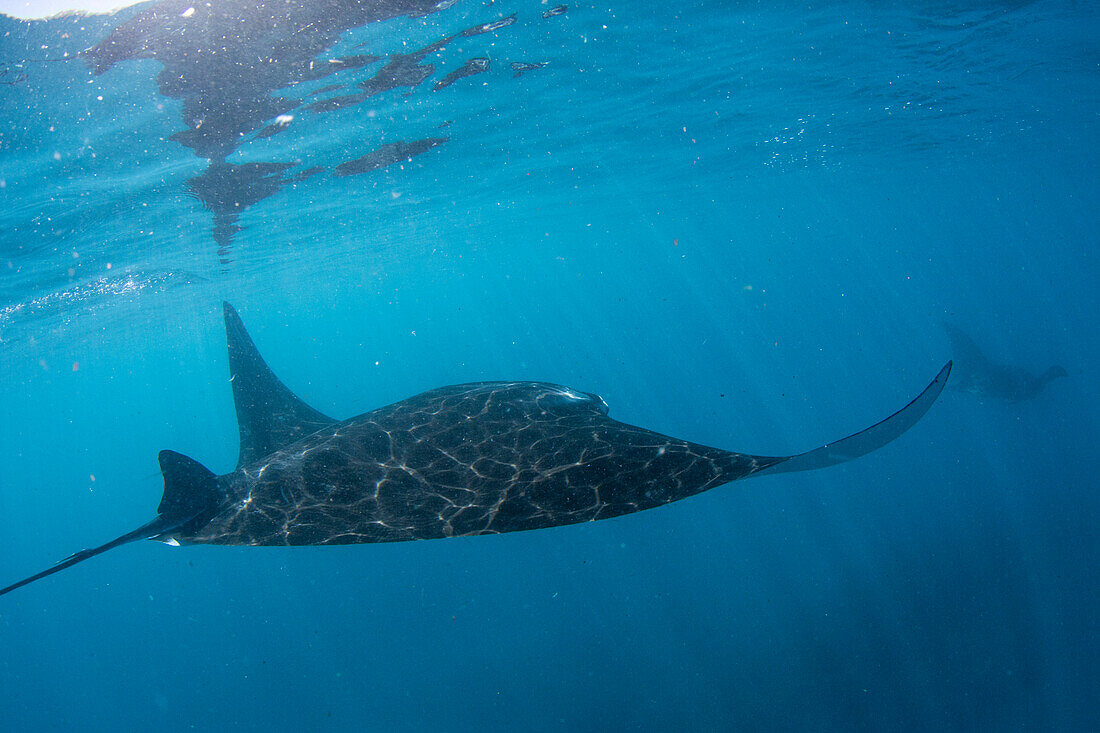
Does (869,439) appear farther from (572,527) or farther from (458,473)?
(572,527)

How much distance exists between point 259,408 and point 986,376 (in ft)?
85.8

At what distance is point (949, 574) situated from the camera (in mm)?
14797

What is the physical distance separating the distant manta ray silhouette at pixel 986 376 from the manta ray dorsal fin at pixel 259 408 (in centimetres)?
A: 2363

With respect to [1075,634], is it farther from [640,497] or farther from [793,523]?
[640,497]

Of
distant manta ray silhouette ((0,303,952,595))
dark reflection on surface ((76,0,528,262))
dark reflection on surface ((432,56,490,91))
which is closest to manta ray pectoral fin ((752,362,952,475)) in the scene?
distant manta ray silhouette ((0,303,952,595))

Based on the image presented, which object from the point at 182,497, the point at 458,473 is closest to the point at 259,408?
the point at 182,497

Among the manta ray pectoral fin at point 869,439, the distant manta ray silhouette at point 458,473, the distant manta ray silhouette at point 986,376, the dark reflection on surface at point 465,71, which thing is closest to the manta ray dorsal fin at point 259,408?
the distant manta ray silhouette at point 458,473

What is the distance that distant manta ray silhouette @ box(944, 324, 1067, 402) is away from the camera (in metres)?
20.5

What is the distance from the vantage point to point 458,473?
13.6 feet

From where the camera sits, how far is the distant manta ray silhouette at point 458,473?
338 cm

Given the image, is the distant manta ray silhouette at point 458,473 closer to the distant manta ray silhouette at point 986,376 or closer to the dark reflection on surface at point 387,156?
the dark reflection on surface at point 387,156

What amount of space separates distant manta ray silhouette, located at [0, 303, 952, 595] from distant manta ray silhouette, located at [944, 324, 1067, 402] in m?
22.4

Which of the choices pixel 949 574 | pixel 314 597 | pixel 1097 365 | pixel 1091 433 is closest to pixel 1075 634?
pixel 949 574

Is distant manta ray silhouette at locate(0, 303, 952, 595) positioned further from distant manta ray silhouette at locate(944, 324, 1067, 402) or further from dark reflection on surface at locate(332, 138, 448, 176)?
distant manta ray silhouette at locate(944, 324, 1067, 402)
